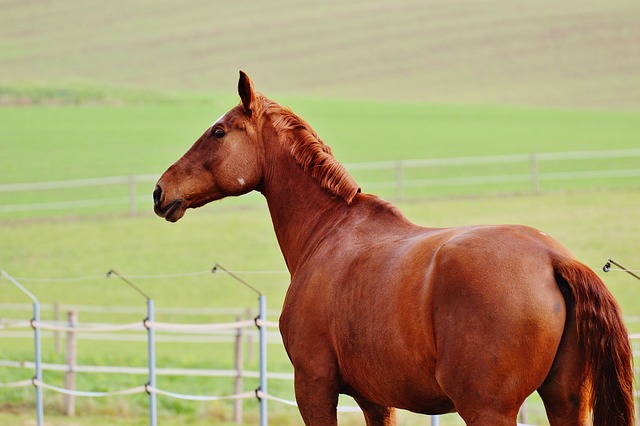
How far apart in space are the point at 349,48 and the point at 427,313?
44.5 m

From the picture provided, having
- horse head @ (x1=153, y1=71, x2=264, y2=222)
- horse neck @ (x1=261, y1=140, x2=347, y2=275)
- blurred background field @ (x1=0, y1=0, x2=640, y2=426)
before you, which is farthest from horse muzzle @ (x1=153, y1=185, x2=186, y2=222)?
blurred background field @ (x1=0, y1=0, x2=640, y2=426)

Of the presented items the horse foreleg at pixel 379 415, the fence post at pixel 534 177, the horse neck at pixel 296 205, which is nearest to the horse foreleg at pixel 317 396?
the horse foreleg at pixel 379 415

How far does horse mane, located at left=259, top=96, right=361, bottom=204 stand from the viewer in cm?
400

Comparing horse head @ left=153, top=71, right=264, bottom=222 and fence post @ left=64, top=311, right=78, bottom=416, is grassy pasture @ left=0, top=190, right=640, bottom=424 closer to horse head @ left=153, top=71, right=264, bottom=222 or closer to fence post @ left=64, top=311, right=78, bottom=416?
fence post @ left=64, top=311, right=78, bottom=416

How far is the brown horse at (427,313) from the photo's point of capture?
298 centimetres

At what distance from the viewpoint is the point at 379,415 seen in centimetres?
382

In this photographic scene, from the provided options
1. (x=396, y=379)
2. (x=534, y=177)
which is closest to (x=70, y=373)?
(x=396, y=379)

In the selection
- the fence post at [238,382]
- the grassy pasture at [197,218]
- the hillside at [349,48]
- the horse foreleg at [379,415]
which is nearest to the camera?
the horse foreleg at [379,415]

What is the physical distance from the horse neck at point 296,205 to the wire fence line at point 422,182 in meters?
19.4

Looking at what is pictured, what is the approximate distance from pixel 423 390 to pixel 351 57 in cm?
4354

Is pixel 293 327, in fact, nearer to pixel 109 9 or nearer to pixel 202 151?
pixel 202 151

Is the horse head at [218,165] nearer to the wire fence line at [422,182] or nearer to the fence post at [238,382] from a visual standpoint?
the fence post at [238,382]

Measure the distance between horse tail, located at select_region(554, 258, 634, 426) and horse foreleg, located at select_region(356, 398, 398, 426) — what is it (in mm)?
984

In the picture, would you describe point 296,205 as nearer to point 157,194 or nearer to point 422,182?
point 157,194
